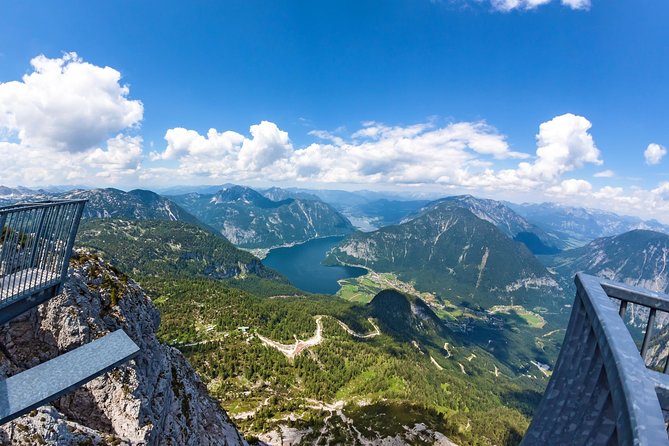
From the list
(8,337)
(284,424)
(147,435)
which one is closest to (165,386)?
(147,435)

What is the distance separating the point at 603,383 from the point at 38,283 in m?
26.5

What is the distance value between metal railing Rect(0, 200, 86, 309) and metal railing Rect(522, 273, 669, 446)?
78.3 ft

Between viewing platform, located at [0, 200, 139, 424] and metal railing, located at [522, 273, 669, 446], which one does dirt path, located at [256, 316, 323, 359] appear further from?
metal railing, located at [522, 273, 669, 446]

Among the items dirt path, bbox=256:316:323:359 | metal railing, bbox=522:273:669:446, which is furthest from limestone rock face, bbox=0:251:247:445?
dirt path, bbox=256:316:323:359

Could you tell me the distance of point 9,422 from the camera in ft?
51.0

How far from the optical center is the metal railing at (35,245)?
52.9ft

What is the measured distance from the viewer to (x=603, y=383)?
26.1 ft

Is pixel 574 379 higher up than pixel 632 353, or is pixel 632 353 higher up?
pixel 632 353

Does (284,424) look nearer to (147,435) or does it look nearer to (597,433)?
(147,435)

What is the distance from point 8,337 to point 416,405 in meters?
114

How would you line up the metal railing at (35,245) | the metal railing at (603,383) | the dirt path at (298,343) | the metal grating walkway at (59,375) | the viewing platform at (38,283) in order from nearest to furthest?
the metal railing at (603,383) → the metal grating walkway at (59,375) → the viewing platform at (38,283) → the metal railing at (35,245) → the dirt path at (298,343)

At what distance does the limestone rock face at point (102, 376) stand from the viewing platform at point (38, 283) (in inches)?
50.5

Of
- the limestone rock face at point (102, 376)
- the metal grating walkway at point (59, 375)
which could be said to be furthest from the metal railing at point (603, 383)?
the limestone rock face at point (102, 376)

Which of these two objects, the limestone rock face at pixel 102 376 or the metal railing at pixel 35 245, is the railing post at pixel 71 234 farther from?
the limestone rock face at pixel 102 376
